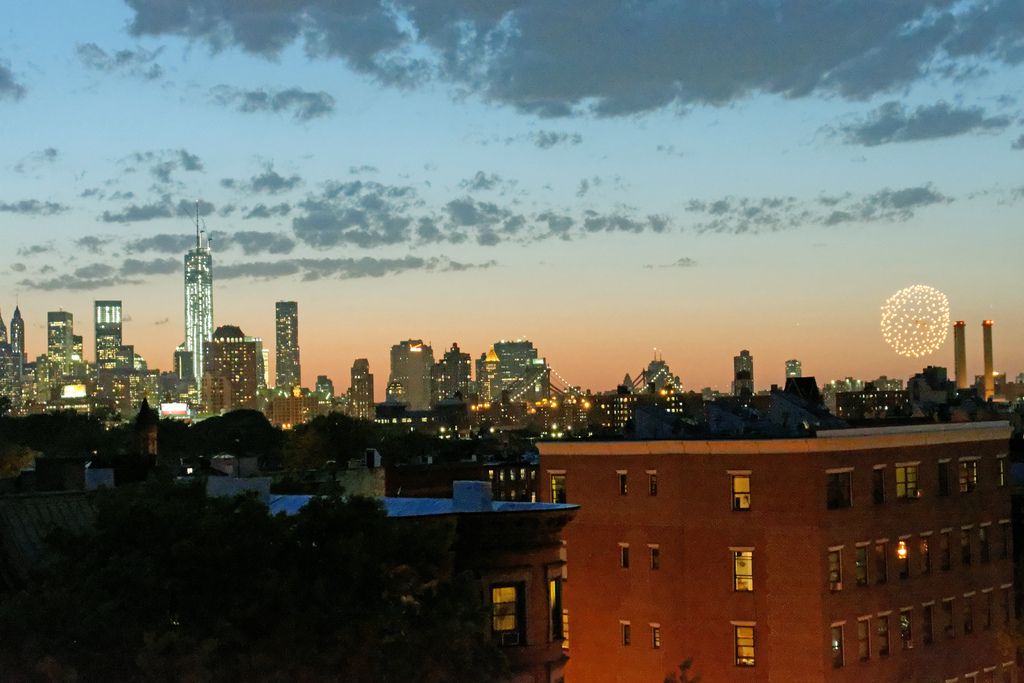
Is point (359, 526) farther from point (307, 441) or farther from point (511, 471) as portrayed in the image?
point (307, 441)

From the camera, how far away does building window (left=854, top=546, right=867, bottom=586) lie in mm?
54688

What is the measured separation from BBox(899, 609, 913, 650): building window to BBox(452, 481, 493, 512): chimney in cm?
2479

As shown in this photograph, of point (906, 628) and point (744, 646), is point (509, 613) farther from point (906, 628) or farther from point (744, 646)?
point (906, 628)

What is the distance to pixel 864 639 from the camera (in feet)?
180

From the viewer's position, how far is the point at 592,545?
57.2m

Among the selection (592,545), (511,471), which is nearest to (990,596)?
(592,545)

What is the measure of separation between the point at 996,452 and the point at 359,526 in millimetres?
43183

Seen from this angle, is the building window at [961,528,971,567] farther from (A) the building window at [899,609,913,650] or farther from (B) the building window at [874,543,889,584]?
(B) the building window at [874,543,889,584]

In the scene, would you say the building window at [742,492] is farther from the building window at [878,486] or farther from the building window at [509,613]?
the building window at [509,613]

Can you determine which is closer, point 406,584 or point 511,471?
point 406,584

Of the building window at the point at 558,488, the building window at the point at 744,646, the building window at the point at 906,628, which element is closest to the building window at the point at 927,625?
the building window at the point at 906,628

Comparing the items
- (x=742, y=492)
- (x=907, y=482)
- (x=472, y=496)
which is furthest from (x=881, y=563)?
(x=472, y=496)

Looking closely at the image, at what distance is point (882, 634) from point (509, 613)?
2413 cm

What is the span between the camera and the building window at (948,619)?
59.2 metres
